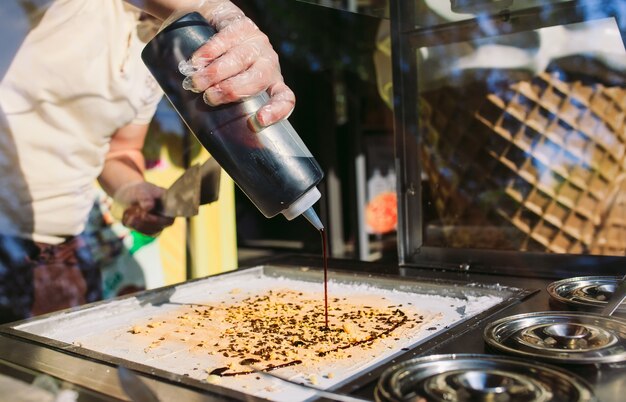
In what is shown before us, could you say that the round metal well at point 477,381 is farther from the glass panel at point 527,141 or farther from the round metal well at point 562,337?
the glass panel at point 527,141

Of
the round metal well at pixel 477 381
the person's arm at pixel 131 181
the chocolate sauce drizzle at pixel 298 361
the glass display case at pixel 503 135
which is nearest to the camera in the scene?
the round metal well at pixel 477 381

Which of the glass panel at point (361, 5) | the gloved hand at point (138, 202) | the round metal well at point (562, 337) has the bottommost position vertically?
the round metal well at point (562, 337)

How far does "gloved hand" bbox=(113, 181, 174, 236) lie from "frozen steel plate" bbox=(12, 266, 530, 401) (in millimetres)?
833

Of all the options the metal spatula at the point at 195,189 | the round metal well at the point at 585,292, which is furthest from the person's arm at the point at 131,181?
the round metal well at the point at 585,292

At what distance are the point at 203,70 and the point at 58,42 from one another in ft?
4.12

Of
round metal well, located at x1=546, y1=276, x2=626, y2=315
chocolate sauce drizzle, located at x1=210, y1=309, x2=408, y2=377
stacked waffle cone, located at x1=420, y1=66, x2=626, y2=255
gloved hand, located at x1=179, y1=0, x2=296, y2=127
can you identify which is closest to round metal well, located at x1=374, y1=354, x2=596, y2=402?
chocolate sauce drizzle, located at x1=210, y1=309, x2=408, y2=377

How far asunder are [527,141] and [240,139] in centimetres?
145

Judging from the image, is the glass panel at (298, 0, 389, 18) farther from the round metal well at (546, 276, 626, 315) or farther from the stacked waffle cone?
the round metal well at (546, 276, 626, 315)

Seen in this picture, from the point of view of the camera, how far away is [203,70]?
3.83 feet

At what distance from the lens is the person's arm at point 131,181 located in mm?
2451

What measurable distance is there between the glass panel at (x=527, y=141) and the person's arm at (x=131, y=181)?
127cm

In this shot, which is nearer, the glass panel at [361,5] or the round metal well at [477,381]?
the round metal well at [477,381]

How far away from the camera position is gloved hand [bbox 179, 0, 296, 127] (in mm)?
1171

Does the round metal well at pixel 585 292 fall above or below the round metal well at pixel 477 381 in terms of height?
below
